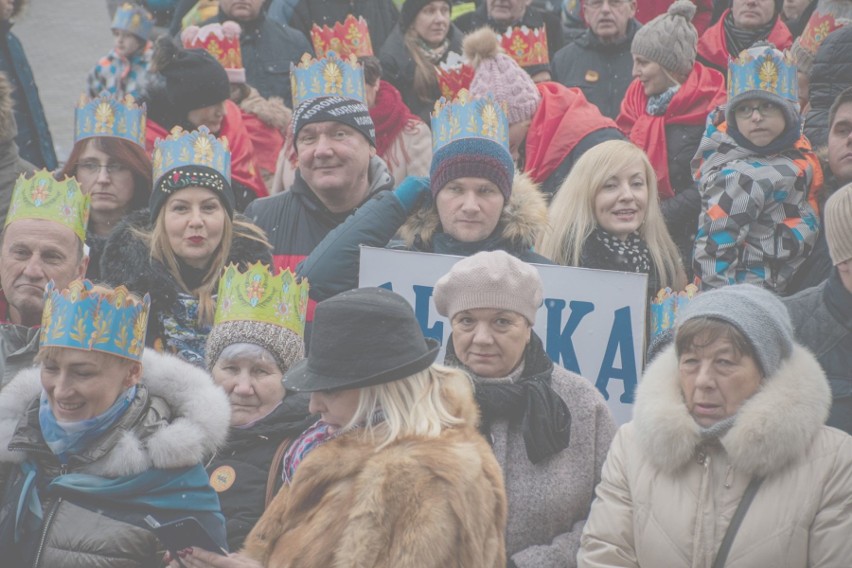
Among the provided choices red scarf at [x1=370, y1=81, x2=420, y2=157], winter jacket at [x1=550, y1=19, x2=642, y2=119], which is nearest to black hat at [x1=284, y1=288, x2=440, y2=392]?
red scarf at [x1=370, y1=81, x2=420, y2=157]

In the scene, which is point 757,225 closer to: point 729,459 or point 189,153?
point 729,459

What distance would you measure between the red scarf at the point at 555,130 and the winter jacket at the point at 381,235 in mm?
1832

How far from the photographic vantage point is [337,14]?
37.1 ft

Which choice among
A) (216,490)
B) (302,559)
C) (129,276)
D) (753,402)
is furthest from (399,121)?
(302,559)

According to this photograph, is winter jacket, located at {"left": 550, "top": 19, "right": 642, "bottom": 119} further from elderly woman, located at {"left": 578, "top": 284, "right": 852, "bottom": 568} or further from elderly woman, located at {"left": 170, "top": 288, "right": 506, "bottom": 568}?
elderly woman, located at {"left": 170, "top": 288, "right": 506, "bottom": 568}

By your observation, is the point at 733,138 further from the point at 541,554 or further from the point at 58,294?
the point at 58,294

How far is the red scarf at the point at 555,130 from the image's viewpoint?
838 cm

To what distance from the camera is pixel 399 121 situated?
29.5 ft

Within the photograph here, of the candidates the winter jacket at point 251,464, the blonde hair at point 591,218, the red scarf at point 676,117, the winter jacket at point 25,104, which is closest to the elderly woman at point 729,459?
the winter jacket at point 251,464

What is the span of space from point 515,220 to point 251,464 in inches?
63.7

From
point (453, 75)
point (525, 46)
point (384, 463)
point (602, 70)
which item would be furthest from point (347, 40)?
point (384, 463)

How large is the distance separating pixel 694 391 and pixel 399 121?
4.32 meters

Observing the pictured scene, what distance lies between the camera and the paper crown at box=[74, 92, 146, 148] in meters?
7.61

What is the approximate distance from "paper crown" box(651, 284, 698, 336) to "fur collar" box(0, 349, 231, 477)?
77.6 inches
